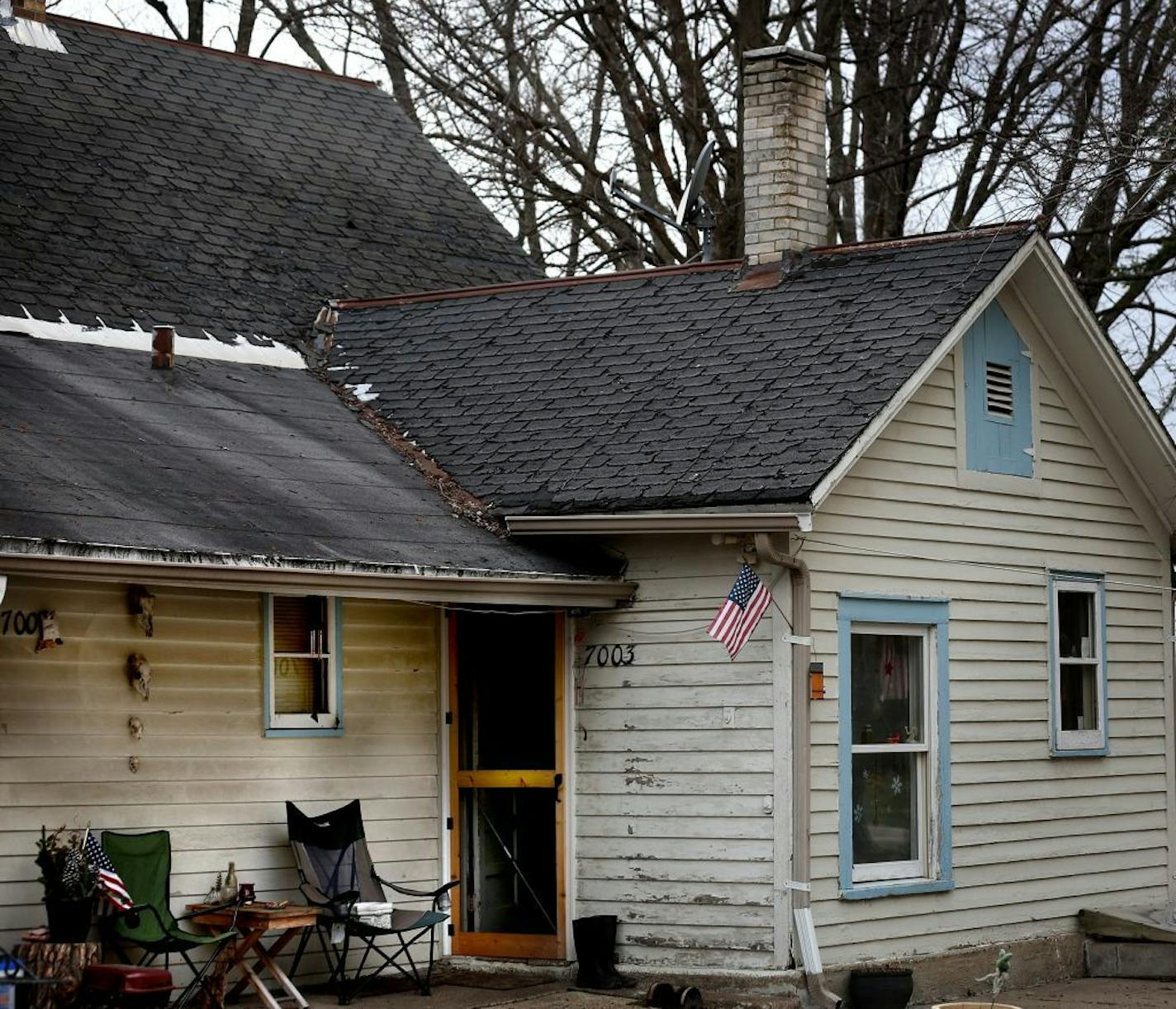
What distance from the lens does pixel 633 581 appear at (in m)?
11.7

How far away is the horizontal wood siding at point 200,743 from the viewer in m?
10.1

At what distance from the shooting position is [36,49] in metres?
16.2

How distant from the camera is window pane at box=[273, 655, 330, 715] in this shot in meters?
11.4

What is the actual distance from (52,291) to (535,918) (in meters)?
5.25

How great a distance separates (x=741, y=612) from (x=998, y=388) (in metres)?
3.08

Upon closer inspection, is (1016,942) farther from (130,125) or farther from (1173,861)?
(130,125)

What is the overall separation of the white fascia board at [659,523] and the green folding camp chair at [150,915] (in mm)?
2751

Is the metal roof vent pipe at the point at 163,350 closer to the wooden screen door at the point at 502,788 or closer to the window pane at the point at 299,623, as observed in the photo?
the window pane at the point at 299,623

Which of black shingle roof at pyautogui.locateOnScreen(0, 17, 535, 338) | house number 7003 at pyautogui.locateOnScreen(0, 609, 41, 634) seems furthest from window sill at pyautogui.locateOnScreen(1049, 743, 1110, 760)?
house number 7003 at pyautogui.locateOnScreen(0, 609, 41, 634)

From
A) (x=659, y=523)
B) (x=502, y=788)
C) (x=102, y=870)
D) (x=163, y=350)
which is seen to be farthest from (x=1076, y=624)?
(x=102, y=870)

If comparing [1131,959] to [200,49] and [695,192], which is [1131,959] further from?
[200,49]

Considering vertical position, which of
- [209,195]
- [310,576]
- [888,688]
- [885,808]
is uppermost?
[209,195]

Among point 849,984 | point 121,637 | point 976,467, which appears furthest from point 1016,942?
point 121,637

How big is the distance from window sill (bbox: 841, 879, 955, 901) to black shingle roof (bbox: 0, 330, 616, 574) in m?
2.37
